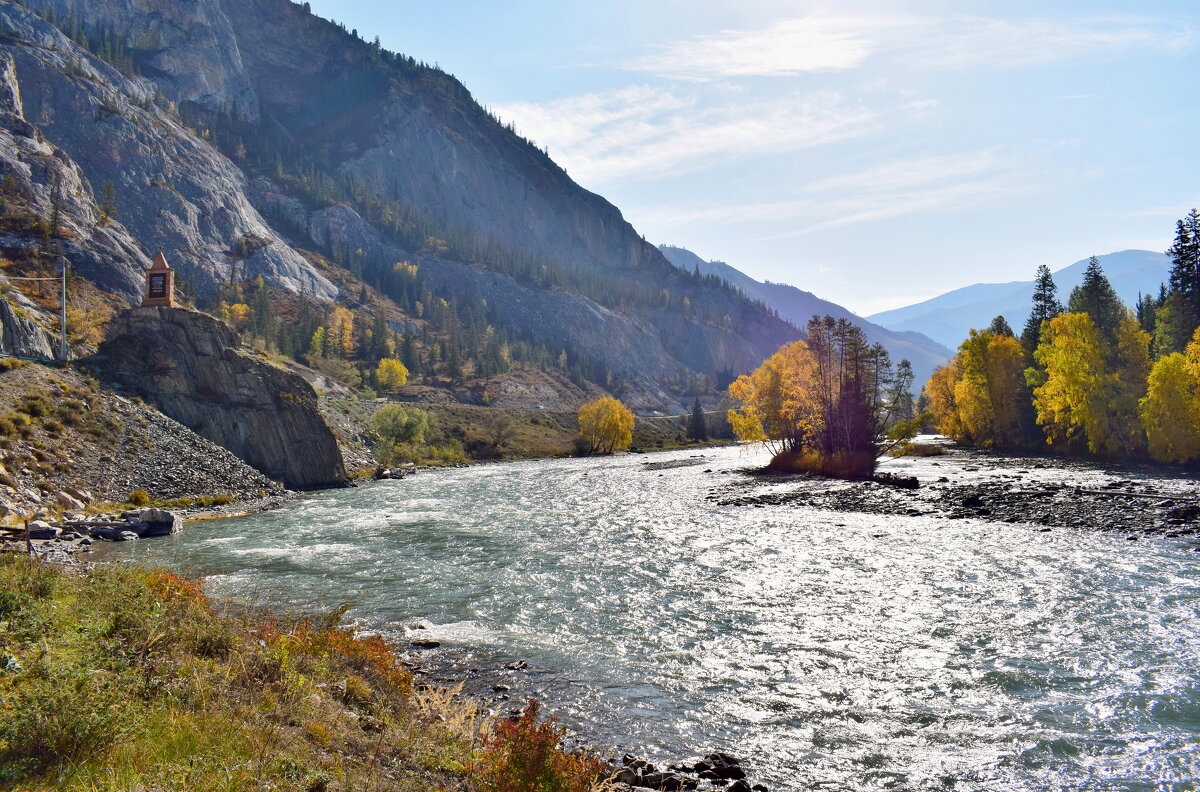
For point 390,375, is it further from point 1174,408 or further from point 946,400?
point 1174,408

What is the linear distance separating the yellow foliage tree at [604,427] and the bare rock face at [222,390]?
204 ft

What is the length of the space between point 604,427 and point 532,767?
11376 centimetres

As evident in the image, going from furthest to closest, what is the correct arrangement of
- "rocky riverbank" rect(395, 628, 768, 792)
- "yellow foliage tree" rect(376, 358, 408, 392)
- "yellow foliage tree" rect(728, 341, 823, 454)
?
1. "yellow foliage tree" rect(376, 358, 408, 392)
2. "yellow foliage tree" rect(728, 341, 823, 454)
3. "rocky riverbank" rect(395, 628, 768, 792)

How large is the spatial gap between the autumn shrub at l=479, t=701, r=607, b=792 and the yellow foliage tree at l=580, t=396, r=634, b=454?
11296cm

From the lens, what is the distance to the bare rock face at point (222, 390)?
5603 cm

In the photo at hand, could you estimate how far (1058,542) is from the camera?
2981 centimetres

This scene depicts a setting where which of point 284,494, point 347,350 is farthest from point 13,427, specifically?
point 347,350

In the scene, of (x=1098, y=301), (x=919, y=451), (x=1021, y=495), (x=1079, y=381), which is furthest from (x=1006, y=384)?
(x=1021, y=495)

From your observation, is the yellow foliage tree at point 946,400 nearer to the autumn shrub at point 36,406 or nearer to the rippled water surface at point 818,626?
the rippled water surface at point 818,626

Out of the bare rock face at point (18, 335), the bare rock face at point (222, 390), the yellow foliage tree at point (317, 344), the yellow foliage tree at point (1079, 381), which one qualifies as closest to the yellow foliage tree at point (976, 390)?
the yellow foliage tree at point (1079, 381)

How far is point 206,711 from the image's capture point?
28.0 ft

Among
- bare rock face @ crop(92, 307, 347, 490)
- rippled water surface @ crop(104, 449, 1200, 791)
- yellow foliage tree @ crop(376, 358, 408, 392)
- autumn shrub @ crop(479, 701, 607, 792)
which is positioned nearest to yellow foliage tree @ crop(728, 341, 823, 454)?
rippled water surface @ crop(104, 449, 1200, 791)

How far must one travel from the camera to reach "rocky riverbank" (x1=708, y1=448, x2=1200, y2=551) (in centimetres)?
3369

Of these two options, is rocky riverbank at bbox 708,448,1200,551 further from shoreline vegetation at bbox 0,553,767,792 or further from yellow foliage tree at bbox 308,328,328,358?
yellow foliage tree at bbox 308,328,328,358
